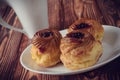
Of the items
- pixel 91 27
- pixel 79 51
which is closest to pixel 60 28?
pixel 91 27

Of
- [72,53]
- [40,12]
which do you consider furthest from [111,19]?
[72,53]

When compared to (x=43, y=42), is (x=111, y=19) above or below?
below

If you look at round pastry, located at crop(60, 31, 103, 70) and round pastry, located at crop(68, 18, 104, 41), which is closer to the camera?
round pastry, located at crop(60, 31, 103, 70)

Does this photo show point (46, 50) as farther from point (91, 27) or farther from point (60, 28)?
point (60, 28)

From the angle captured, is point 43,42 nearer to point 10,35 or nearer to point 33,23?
point 33,23

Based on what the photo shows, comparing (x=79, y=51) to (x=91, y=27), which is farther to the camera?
(x=91, y=27)
